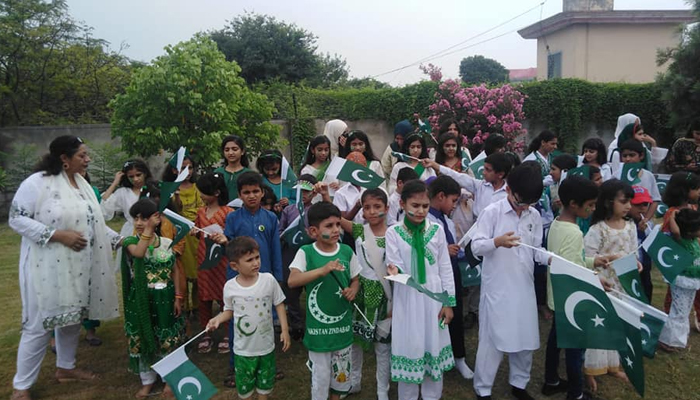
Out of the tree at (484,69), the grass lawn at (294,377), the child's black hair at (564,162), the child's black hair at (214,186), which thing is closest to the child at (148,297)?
the grass lawn at (294,377)

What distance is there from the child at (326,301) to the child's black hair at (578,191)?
1516mm

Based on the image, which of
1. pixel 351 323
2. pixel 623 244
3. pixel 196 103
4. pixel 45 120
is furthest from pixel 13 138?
pixel 623 244

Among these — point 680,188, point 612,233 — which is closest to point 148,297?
point 612,233

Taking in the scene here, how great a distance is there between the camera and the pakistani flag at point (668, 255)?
12.5ft

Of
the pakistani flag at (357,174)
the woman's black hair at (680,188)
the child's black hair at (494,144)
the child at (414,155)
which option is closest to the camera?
the pakistani flag at (357,174)

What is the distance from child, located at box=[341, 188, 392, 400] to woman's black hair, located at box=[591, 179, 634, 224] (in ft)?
5.45

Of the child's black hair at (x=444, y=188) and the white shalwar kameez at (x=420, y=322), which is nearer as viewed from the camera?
the white shalwar kameez at (x=420, y=322)

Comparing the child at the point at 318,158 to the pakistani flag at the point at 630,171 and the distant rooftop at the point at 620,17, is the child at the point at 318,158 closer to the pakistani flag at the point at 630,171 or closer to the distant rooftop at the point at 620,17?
the pakistani flag at the point at 630,171

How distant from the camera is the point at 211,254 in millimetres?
3873

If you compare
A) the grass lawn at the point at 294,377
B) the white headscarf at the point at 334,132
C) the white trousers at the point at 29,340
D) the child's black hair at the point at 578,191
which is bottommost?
the grass lawn at the point at 294,377

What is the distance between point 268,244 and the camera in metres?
3.88

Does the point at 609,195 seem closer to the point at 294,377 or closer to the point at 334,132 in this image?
the point at 294,377

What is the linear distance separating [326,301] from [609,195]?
2238 mm

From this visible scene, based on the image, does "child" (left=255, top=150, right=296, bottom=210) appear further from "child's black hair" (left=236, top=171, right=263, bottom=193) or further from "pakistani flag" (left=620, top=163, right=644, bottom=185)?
"pakistani flag" (left=620, top=163, right=644, bottom=185)
